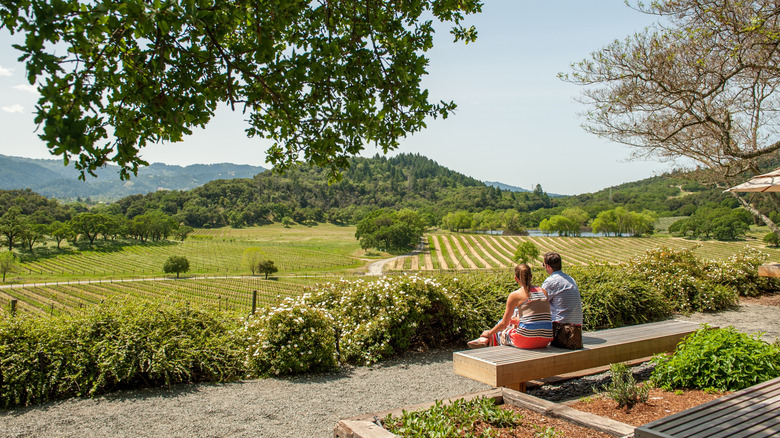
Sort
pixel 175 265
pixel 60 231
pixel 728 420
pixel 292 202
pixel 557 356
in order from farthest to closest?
pixel 292 202
pixel 60 231
pixel 175 265
pixel 557 356
pixel 728 420

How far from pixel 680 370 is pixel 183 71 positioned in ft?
15.9

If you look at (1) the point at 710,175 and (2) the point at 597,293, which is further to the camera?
(1) the point at 710,175

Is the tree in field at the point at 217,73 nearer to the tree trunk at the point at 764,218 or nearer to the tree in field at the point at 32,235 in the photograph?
the tree trunk at the point at 764,218

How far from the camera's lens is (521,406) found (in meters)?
3.26

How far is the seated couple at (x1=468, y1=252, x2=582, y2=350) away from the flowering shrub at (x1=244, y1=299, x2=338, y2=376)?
7.62 feet

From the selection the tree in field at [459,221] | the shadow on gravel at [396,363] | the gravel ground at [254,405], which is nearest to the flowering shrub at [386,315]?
the shadow on gravel at [396,363]

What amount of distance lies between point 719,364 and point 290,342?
177 inches

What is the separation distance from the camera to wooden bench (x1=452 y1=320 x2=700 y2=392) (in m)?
Result: 3.69

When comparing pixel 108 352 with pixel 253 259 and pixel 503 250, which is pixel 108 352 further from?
pixel 503 250

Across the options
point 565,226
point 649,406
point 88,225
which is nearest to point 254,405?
point 649,406

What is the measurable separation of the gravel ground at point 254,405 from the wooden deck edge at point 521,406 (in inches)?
32.4

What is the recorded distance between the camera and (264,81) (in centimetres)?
323

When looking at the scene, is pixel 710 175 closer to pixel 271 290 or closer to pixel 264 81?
pixel 264 81

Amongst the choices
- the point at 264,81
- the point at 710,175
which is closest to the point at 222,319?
the point at 264,81
